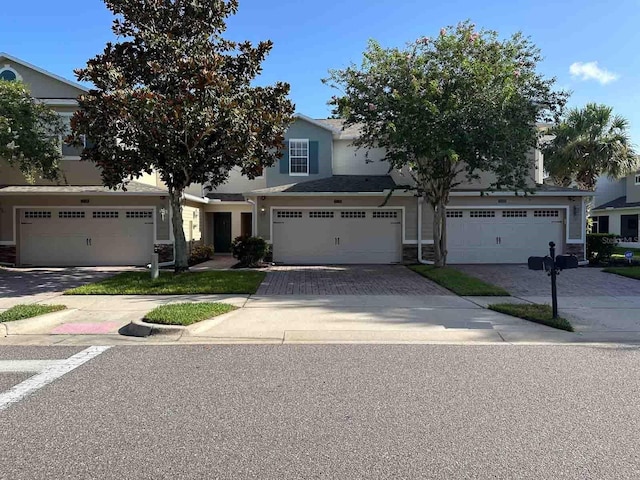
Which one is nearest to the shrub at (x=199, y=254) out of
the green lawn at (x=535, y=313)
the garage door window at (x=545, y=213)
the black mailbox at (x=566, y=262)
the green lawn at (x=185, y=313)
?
the green lawn at (x=185, y=313)

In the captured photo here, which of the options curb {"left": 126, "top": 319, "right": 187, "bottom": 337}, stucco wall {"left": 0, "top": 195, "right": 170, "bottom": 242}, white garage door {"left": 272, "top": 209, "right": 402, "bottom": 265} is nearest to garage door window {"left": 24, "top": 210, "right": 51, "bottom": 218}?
stucco wall {"left": 0, "top": 195, "right": 170, "bottom": 242}

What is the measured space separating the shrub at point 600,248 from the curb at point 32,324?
18.1 m

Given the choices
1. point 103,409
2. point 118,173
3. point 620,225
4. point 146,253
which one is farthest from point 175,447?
point 620,225

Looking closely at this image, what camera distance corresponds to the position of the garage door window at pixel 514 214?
18797 millimetres

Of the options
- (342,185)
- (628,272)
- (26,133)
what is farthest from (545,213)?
(26,133)

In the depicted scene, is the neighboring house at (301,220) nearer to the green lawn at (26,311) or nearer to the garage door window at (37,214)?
the garage door window at (37,214)

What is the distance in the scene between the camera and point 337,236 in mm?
18891

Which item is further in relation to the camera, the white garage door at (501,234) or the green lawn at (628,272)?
the white garage door at (501,234)

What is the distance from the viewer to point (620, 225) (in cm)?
2948

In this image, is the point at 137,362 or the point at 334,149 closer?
the point at 137,362

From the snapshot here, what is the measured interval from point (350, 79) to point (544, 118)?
256 inches

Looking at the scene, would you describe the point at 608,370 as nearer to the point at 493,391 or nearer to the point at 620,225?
the point at 493,391

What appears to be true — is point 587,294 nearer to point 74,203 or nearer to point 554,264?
point 554,264

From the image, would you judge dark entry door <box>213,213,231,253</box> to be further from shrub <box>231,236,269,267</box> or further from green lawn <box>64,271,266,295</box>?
green lawn <box>64,271,266,295</box>
